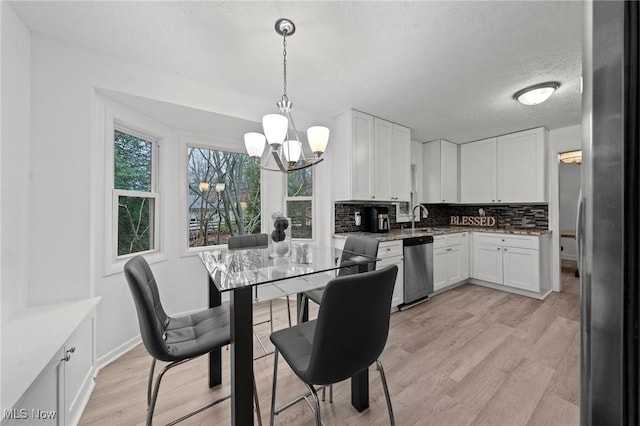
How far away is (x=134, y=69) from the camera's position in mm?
2002

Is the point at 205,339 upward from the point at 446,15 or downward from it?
downward

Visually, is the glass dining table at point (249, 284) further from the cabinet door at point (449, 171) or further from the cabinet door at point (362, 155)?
the cabinet door at point (449, 171)

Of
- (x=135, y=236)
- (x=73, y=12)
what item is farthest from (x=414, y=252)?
(x=73, y=12)

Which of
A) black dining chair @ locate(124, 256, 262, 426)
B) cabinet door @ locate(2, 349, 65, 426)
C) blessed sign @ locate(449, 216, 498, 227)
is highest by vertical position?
blessed sign @ locate(449, 216, 498, 227)

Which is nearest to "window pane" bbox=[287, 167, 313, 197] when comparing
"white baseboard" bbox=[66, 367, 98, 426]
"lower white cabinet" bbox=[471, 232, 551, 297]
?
"white baseboard" bbox=[66, 367, 98, 426]

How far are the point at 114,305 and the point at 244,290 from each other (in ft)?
5.72

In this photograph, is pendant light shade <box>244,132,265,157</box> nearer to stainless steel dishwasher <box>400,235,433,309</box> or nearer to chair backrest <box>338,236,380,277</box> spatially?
chair backrest <box>338,236,380,277</box>

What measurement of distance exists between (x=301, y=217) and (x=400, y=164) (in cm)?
159

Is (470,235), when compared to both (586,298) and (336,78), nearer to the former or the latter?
(336,78)

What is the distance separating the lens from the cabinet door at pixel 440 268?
11.3 ft

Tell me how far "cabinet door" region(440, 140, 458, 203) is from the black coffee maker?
1417 millimetres

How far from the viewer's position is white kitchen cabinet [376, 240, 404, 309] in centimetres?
288

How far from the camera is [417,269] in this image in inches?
124

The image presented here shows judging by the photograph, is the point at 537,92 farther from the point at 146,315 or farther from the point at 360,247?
the point at 146,315
